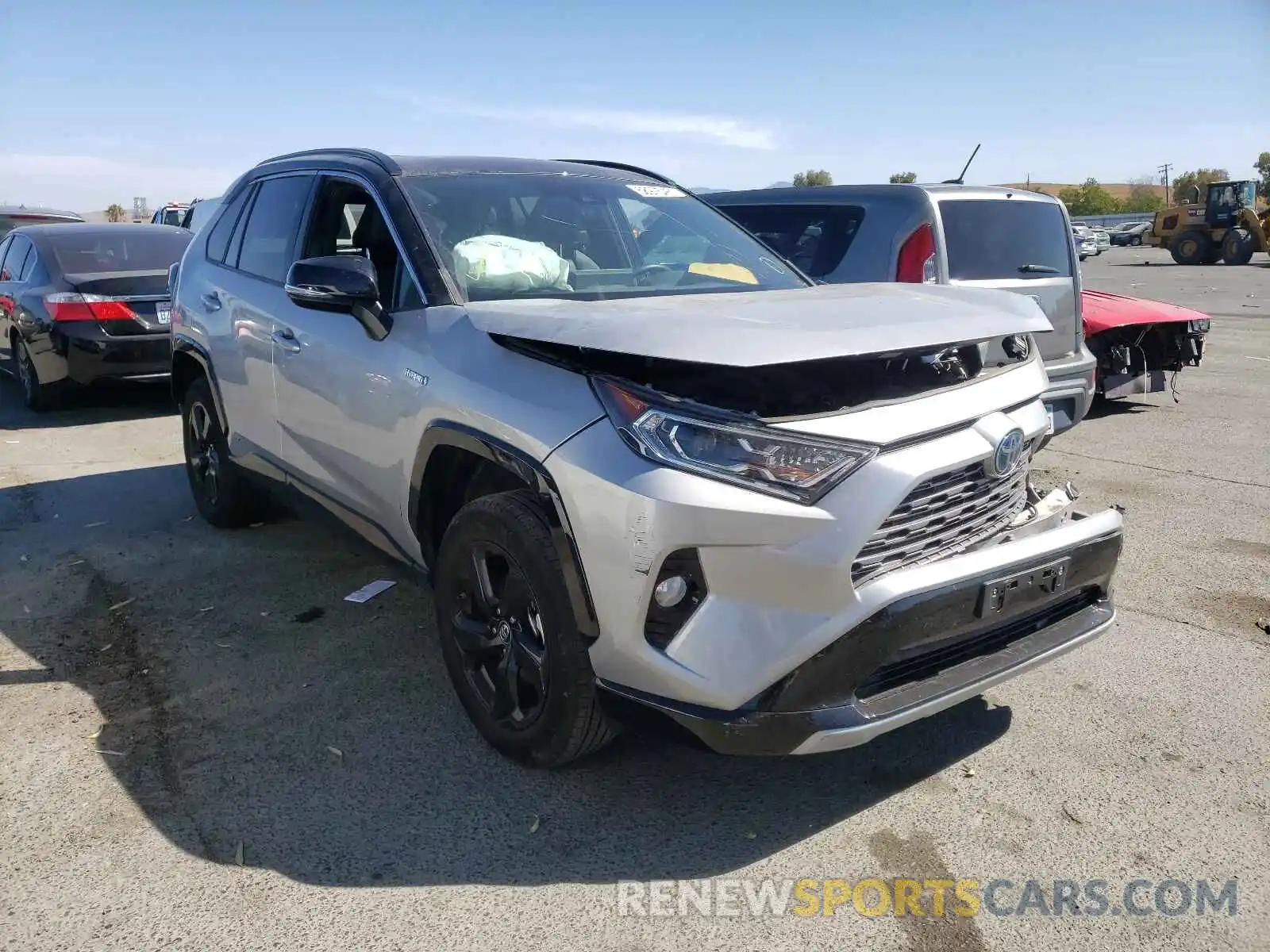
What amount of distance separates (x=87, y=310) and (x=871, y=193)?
648 centimetres

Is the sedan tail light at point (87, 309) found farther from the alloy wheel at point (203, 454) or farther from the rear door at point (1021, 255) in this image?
the rear door at point (1021, 255)

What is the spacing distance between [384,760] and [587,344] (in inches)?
59.5

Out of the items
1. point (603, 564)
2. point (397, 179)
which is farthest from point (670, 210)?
point (603, 564)

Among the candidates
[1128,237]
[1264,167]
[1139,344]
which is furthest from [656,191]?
[1264,167]

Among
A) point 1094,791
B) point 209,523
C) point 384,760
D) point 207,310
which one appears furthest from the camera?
point 209,523

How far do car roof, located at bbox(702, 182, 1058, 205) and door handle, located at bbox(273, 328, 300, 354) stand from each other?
3.52 metres

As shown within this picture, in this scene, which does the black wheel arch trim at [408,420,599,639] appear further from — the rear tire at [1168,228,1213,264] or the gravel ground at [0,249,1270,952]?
the rear tire at [1168,228,1213,264]

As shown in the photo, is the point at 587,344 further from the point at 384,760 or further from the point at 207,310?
the point at 207,310

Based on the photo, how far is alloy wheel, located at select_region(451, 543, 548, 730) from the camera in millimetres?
2918

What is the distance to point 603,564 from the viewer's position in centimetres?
257

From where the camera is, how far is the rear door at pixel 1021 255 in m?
6.32

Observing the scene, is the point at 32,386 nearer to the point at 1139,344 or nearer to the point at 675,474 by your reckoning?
the point at 675,474

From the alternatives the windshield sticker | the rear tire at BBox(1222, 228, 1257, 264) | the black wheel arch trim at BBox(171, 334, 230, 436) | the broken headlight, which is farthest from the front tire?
the rear tire at BBox(1222, 228, 1257, 264)

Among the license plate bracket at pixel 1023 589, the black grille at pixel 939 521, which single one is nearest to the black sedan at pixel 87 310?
the black grille at pixel 939 521
